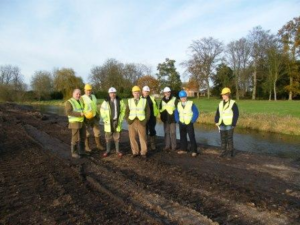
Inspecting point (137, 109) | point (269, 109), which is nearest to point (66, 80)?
point (269, 109)

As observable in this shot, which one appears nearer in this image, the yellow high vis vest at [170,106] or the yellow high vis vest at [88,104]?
the yellow high vis vest at [88,104]

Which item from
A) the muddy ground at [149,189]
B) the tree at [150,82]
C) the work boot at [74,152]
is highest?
the tree at [150,82]

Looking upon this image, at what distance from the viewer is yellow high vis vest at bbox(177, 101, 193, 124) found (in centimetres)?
878

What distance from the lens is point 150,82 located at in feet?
230

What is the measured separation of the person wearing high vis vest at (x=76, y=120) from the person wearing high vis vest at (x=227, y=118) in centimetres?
415

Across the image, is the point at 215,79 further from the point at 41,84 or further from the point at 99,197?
the point at 99,197

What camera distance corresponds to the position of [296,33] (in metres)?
48.8

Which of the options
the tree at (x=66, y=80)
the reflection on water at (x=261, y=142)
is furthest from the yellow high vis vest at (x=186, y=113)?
the tree at (x=66, y=80)

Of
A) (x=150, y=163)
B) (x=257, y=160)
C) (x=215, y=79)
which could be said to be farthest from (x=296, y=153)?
(x=215, y=79)

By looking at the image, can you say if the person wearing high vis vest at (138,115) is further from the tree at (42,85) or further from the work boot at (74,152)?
the tree at (42,85)

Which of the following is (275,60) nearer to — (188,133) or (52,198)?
(188,133)

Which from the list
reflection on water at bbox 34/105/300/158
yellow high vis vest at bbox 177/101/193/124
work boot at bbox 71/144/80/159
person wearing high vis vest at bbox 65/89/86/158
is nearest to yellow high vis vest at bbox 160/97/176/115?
yellow high vis vest at bbox 177/101/193/124

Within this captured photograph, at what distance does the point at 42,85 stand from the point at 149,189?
7118cm

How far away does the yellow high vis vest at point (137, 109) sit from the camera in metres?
8.58
